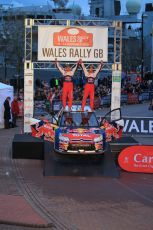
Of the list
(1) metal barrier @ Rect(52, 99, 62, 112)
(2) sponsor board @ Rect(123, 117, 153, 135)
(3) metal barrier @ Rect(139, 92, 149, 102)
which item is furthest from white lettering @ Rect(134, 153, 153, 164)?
(3) metal barrier @ Rect(139, 92, 149, 102)

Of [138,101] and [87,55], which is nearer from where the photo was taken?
[87,55]

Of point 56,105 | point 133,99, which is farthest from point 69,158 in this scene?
point 133,99

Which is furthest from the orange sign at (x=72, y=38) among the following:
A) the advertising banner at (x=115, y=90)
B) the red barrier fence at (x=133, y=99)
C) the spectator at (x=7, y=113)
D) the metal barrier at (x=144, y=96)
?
the metal barrier at (x=144, y=96)

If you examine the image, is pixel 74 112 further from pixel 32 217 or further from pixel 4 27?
pixel 4 27

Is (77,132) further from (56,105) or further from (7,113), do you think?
(56,105)

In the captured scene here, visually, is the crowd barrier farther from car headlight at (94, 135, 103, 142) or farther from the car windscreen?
car headlight at (94, 135, 103, 142)

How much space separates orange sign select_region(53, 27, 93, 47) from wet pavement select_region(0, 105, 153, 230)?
25.0 feet

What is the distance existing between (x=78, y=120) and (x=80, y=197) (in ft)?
19.0

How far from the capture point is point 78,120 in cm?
1738

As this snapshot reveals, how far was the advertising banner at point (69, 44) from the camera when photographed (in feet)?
74.3

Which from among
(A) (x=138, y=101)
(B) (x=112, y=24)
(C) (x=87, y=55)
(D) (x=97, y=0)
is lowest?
(A) (x=138, y=101)

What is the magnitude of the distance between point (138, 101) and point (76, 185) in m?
34.1

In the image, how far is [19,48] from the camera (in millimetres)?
60406

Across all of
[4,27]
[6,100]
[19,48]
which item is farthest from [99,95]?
[4,27]
